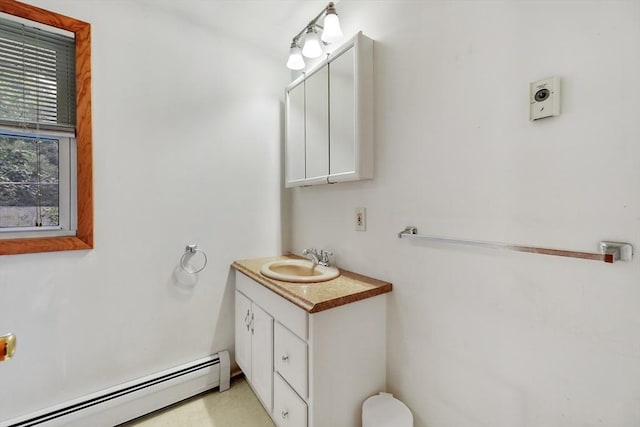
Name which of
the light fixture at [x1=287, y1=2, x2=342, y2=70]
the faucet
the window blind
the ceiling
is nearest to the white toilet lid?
the faucet

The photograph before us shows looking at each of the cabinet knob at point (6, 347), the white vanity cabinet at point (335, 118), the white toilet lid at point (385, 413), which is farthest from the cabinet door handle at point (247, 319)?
the cabinet knob at point (6, 347)

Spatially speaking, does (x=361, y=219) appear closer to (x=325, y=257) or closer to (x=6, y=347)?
(x=325, y=257)

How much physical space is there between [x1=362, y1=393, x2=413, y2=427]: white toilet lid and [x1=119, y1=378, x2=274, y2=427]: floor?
2.07 ft

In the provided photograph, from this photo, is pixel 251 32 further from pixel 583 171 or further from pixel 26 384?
pixel 26 384

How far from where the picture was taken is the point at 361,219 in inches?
58.2

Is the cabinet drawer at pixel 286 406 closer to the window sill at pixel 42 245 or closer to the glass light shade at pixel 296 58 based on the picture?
the window sill at pixel 42 245

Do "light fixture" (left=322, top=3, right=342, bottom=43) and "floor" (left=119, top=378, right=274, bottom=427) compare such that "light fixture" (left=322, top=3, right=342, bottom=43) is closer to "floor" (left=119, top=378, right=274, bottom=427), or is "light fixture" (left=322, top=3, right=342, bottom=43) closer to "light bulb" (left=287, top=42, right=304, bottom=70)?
"light bulb" (left=287, top=42, right=304, bottom=70)

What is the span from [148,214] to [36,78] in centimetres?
83

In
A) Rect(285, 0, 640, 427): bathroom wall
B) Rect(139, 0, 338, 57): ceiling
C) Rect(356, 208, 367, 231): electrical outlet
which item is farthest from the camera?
Rect(139, 0, 338, 57): ceiling

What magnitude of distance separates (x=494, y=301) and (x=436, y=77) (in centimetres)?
93

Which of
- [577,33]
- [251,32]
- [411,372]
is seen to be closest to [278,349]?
[411,372]

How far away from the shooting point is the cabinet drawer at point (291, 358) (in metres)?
1.11

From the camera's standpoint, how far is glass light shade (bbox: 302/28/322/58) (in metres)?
1.55

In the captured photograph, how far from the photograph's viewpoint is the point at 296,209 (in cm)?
205
